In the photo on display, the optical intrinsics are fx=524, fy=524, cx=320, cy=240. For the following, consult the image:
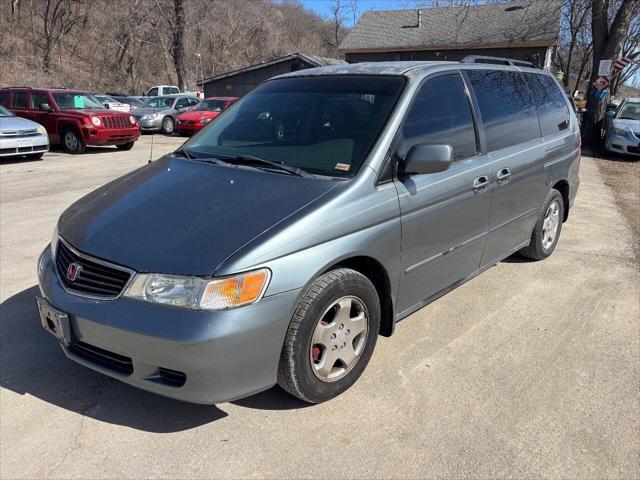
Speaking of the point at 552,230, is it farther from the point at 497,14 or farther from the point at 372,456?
the point at 497,14

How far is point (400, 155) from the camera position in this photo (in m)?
3.20

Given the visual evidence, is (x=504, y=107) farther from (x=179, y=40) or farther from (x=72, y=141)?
(x=179, y=40)

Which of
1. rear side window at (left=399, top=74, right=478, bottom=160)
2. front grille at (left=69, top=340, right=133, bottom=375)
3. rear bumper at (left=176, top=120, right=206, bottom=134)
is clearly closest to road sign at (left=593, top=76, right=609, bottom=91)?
rear bumper at (left=176, top=120, right=206, bottom=134)

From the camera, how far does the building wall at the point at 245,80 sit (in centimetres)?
3109

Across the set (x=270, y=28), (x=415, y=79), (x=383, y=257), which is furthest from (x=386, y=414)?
(x=270, y=28)

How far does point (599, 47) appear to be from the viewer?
16938mm

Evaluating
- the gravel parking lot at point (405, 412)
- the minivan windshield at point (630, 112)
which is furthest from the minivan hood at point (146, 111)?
the gravel parking lot at point (405, 412)

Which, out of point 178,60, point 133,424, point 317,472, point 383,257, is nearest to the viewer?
point 317,472

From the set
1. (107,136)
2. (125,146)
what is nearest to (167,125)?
(125,146)

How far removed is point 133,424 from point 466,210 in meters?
2.51

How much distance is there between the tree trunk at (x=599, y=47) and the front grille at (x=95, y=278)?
17.2 meters

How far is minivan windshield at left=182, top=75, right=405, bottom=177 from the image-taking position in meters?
3.20

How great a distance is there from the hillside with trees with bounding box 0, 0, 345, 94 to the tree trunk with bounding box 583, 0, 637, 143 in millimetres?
24936

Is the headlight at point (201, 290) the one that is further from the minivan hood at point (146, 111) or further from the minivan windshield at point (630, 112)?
the minivan hood at point (146, 111)
